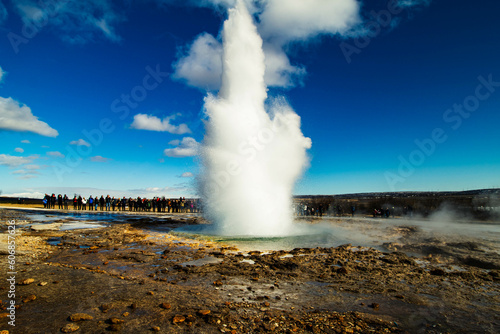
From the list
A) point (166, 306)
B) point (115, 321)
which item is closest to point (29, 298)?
point (115, 321)

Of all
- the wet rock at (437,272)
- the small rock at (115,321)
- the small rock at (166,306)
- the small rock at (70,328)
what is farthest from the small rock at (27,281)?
the wet rock at (437,272)

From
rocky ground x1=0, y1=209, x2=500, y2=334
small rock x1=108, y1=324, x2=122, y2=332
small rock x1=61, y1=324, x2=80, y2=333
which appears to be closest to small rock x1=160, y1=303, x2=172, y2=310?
rocky ground x1=0, y1=209, x2=500, y2=334

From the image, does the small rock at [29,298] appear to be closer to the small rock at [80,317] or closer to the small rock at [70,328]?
the small rock at [80,317]

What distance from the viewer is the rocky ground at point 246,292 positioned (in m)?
4.24

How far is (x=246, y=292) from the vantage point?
5.79 meters

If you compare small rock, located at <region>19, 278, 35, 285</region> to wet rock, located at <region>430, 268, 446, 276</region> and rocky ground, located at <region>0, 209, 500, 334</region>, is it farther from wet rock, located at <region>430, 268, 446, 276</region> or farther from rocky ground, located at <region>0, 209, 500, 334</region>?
wet rock, located at <region>430, 268, 446, 276</region>

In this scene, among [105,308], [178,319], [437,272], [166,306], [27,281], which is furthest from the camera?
[437,272]

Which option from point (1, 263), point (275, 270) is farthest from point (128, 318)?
point (1, 263)

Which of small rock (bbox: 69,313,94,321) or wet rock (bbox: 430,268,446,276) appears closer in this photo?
small rock (bbox: 69,313,94,321)

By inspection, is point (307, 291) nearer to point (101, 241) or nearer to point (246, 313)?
point (246, 313)

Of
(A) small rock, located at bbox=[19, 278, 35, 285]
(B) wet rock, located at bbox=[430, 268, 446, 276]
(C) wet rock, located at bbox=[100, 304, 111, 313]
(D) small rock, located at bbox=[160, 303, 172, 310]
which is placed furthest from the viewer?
(B) wet rock, located at bbox=[430, 268, 446, 276]

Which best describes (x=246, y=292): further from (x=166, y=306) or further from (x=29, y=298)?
(x=29, y=298)

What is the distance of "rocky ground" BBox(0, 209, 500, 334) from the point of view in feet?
13.9

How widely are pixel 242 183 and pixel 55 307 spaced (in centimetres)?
1298
